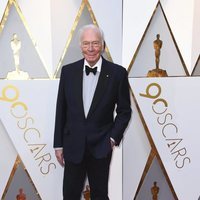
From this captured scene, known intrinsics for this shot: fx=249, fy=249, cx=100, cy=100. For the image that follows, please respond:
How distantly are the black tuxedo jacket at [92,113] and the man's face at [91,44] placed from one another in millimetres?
95

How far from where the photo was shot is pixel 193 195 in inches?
70.1

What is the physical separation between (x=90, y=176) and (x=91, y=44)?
76 cm

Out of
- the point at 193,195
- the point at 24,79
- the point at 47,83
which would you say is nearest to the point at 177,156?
the point at 193,195

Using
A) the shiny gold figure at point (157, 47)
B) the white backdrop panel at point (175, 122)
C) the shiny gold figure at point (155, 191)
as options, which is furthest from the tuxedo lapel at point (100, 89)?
the shiny gold figure at point (155, 191)

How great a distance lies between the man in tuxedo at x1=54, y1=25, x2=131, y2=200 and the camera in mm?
1347

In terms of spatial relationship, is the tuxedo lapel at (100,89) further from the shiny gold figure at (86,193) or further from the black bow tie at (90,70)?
the shiny gold figure at (86,193)

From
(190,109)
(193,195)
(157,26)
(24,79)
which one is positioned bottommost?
(193,195)

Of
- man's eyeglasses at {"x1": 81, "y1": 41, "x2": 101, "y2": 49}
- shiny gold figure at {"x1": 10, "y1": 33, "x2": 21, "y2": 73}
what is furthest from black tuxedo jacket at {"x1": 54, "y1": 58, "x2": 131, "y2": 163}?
shiny gold figure at {"x1": 10, "y1": 33, "x2": 21, "y2": 73}

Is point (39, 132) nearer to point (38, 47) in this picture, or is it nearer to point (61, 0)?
point (38, 47)

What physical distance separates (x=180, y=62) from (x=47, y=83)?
912 millimetres

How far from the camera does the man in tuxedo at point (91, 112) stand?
135cm

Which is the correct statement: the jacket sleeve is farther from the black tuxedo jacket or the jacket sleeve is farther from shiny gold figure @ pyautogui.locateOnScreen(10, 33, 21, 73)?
shiny gold figure @ pyautogui.locateOnScreen(10, 33, 21, 73)

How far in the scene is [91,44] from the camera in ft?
4.23

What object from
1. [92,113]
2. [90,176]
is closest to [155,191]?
[90,176]
